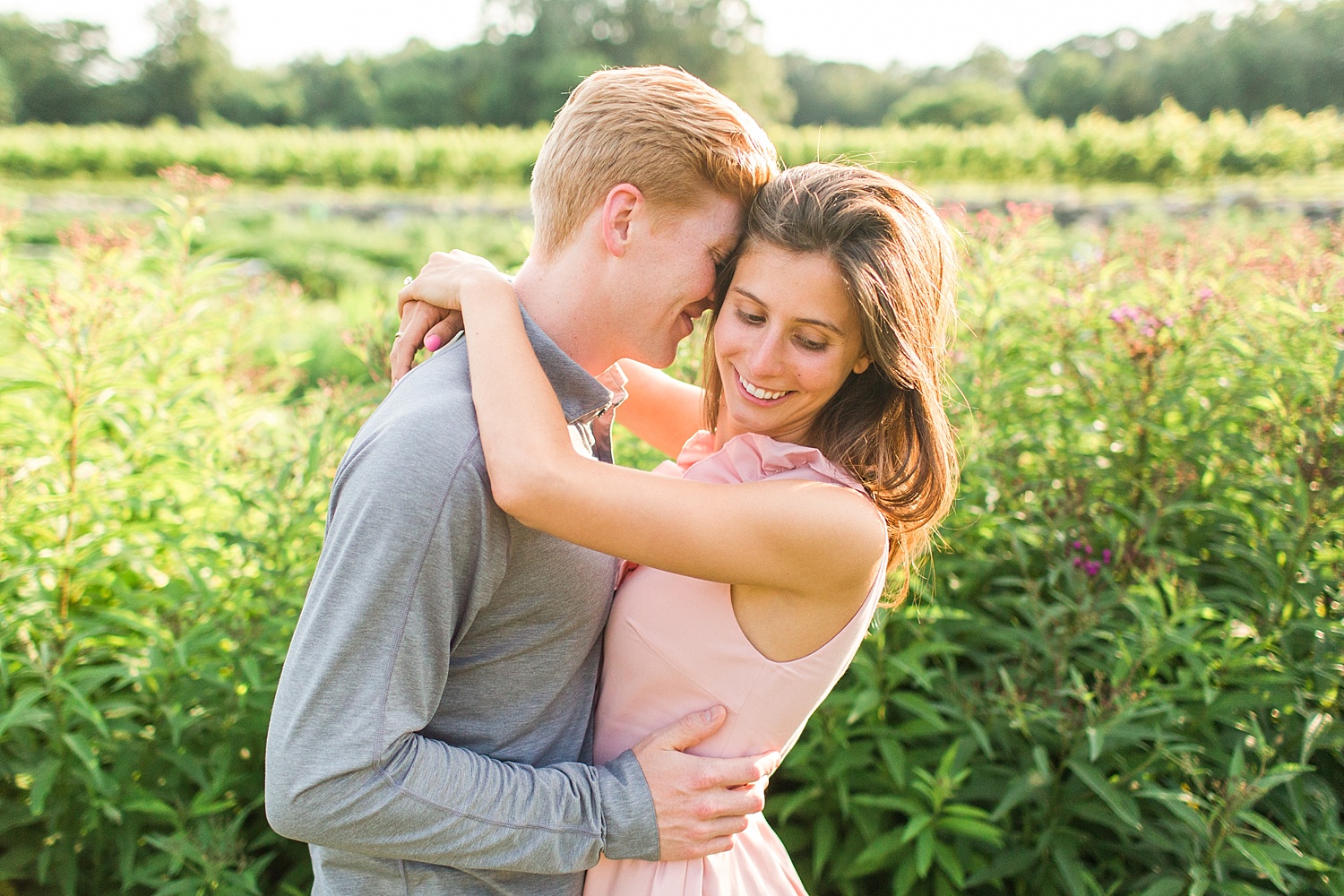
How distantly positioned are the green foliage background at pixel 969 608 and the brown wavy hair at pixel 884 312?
0.54 m

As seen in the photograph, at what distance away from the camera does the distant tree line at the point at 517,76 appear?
142 feet

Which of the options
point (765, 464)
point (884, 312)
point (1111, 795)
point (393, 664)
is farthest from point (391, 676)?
point (1111, 795)

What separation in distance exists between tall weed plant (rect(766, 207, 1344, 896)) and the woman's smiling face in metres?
1.02

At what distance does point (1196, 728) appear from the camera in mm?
2471

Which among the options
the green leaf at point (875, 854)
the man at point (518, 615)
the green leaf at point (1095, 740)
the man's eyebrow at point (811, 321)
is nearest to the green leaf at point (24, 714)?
the man at point (518, 615)

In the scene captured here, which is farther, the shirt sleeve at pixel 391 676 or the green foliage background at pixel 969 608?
the green foliage background at pixel 969 608

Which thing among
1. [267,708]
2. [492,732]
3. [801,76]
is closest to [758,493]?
[492,732]

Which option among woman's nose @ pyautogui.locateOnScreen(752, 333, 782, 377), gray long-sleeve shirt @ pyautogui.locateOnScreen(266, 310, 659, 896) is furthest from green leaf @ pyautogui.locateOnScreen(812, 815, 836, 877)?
woman's nose @ pyautogui.locateOnScreen(752, 333, 782, 377)

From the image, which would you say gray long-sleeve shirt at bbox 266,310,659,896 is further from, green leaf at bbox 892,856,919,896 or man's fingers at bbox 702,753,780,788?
green leaf at bbox 892,856,919,896

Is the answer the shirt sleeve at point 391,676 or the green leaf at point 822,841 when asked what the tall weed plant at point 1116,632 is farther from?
the shirt sleeve at point 391,676

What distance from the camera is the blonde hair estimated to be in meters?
1.56

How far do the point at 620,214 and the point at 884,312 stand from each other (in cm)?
49

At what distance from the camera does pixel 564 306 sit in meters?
1.62

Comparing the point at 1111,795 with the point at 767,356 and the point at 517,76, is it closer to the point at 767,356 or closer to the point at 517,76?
the point at 767,356
